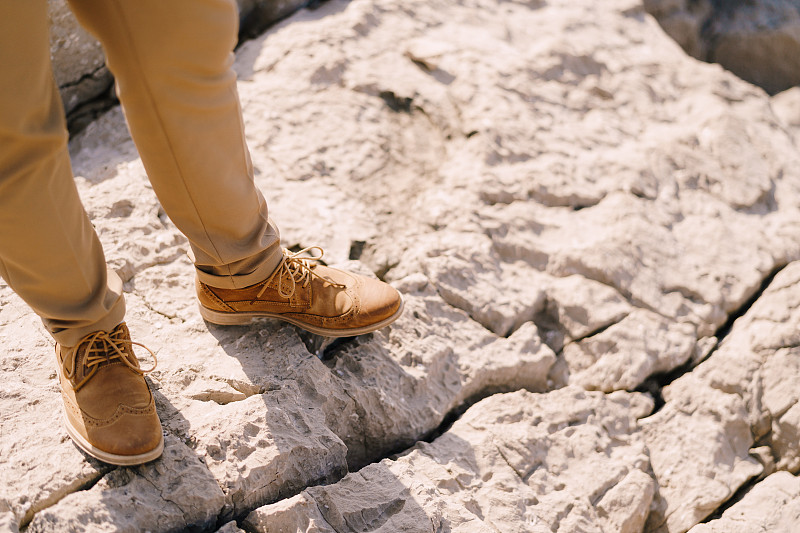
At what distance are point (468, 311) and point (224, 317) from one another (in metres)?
Answer: 0.75

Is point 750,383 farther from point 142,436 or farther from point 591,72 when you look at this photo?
point 142,436

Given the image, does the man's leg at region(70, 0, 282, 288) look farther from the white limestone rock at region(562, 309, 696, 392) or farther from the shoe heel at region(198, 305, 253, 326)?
the white limestone rock at region(562, 309, 696, 392)

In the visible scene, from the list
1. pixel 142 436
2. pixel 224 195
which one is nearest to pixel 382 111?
pixel 224 195

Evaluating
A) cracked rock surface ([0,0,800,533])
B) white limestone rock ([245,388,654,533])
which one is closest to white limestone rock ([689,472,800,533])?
cracked rock surface ([0,0,800,533])

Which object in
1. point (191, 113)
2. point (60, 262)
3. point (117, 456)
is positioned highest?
point (191, 113)

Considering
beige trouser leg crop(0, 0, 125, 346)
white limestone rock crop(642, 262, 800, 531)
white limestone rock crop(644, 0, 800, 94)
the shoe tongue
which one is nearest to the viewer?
beige trouser leg crop(0, 0, 125, 346)

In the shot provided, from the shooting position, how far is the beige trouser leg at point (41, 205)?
1095 millimetres

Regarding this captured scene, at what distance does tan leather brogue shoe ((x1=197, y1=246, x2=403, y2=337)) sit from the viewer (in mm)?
1677

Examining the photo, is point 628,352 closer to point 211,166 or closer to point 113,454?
point 211,166

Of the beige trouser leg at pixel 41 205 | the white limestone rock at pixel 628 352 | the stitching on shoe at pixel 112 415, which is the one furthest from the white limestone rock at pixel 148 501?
the white limestone rock at pixel 628 352

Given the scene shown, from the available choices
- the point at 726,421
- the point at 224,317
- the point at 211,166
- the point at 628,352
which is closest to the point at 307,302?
the point at 224,317

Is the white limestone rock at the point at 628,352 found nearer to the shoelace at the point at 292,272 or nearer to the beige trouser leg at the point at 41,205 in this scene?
the shoelace at the point at 292,272

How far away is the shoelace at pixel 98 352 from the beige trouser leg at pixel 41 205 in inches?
0.8

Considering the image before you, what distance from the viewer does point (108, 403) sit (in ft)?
4.64
